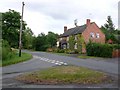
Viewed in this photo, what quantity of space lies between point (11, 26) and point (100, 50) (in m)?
17.5

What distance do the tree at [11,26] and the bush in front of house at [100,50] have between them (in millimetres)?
14006

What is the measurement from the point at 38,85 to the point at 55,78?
2.39 m

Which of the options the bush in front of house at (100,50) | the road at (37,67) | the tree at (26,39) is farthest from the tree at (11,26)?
the road at (37,67)

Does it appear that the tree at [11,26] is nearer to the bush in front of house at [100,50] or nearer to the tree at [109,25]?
the bush in front of house at [100,50]

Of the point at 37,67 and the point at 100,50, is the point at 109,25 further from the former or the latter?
the point at 37,67

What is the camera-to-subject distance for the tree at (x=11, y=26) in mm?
48938

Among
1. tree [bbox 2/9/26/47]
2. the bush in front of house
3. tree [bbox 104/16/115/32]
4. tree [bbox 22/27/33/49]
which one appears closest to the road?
the bush in front of house

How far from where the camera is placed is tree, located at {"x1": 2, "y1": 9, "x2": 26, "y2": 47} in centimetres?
4894

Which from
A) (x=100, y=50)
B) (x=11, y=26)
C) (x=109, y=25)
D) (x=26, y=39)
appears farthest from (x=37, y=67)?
(x=109, y=25)

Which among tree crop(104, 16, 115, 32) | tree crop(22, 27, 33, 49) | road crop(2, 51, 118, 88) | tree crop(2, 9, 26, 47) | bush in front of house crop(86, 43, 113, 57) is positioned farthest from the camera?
tree crop(104, 16, 115, 32)

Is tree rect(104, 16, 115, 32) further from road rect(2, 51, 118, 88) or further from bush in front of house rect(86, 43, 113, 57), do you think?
road rect(2, 51, 118, 88)

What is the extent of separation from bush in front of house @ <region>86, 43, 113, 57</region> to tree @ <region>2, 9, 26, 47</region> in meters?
14.0

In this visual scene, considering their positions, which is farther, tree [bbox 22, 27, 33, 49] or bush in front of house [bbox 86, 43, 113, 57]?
tree [bbox 22, 27, 33, 49]

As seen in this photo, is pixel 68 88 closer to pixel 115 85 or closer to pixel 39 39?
pixel 115 85
